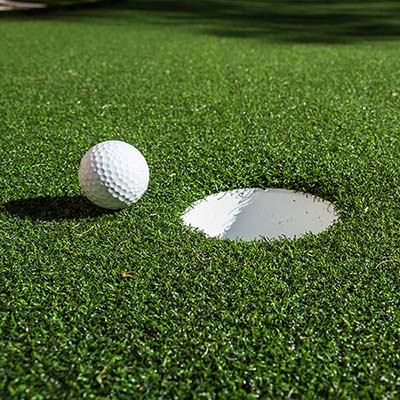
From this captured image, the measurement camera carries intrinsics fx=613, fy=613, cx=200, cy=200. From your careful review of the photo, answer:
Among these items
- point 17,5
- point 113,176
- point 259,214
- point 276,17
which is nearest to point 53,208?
point 113,176

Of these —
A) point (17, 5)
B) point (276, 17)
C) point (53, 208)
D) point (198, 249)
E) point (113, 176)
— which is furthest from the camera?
point (17, 5)

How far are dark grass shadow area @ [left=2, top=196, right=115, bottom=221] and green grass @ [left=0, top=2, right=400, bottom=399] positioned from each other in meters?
0.01

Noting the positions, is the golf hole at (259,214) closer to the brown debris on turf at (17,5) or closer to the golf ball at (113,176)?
the golf ball at (113,176)

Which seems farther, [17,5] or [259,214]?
[17,5]

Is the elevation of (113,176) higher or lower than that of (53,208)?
higher

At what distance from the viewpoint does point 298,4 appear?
37.1 ft

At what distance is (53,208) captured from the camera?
3.16 m

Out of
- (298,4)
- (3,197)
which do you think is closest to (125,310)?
(3,197)

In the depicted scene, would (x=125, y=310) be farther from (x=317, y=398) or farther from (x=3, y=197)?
(x=3, y=197)

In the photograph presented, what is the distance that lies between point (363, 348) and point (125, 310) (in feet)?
2.91

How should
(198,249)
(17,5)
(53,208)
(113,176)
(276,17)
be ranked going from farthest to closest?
(17,5) → (276,17) → (53,208) → (113,176) → (198,249)

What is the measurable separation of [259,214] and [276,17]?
736 cm

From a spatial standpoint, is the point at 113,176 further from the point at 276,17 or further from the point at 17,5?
the point at 17,5

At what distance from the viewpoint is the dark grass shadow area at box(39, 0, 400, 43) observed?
8.36m
